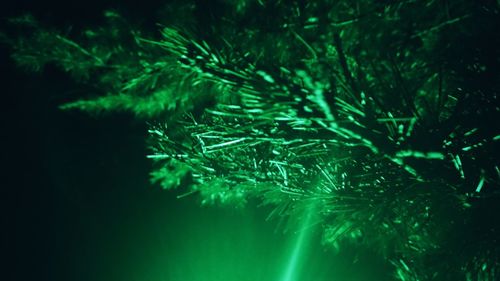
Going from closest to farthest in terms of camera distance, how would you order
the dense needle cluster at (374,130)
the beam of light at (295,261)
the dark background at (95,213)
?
the dense needle cluster at (374,130) → the beam of light at (295,261) → the dark background at (95,213)

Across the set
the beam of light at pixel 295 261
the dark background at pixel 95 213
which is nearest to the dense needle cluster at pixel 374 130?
the beam of light at pixel 295 261

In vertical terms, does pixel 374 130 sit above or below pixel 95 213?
above

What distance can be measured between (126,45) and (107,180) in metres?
1.73

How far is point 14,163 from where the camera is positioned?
109 inches

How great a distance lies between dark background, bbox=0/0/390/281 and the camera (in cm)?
270

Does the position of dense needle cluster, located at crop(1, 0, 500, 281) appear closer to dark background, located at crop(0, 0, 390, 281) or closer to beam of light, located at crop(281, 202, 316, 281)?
beam of light, located at crop(281, 202, 316, 281)

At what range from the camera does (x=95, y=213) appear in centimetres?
288

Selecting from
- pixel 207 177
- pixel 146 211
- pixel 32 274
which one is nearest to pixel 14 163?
pixel 32 274

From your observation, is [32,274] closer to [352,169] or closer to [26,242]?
[26,242]

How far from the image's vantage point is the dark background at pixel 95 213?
8.86ft

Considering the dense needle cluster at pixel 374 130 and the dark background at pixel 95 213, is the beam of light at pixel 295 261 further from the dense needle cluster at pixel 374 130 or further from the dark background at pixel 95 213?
the dense needle cluster at pixel 374 130

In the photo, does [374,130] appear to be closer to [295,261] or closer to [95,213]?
[295,261]

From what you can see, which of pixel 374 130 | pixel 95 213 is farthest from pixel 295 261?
pixel 374 130

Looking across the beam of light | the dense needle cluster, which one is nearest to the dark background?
the beam of light
